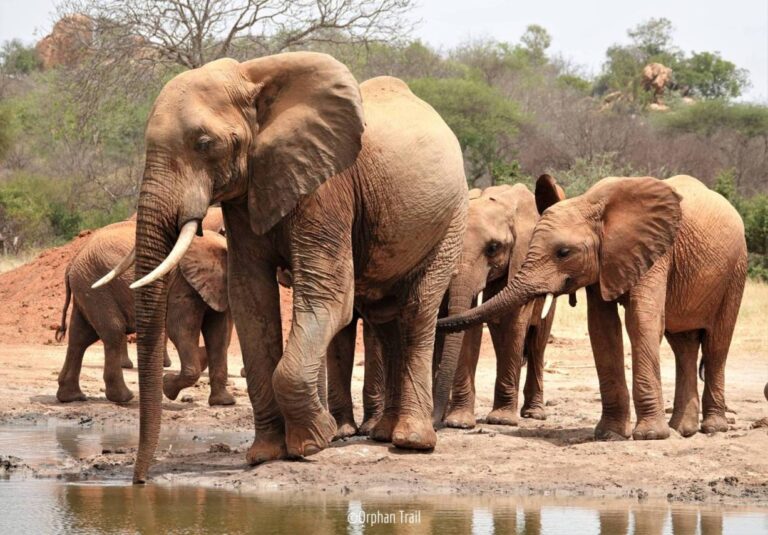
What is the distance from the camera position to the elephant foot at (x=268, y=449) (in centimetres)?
798

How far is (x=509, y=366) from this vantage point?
10.7 metres

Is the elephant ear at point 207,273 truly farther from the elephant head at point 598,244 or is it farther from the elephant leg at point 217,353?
the elephant head at point 598,244

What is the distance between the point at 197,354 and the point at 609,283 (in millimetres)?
3939

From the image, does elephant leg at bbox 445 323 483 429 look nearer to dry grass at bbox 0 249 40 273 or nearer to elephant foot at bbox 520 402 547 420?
elephant foot at bbox 520 402 547 420

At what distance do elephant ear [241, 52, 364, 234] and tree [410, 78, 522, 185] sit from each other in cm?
3165

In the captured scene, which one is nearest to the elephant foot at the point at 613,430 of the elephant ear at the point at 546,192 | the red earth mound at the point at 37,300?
the elephant ear at the point at 546,192

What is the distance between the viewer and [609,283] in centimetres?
897

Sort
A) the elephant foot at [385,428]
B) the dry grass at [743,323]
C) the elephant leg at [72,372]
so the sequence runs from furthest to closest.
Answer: the dry grass at [743,323]
the elephant leg at [72,372]
the elephant foot at [385,428]

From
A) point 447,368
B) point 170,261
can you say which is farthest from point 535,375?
point 170,261

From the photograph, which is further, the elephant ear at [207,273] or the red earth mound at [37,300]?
the red earth mound at [37,300]

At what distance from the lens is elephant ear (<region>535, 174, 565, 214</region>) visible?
10.5 meters

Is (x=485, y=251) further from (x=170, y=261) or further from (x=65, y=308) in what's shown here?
(x=65, y=308)

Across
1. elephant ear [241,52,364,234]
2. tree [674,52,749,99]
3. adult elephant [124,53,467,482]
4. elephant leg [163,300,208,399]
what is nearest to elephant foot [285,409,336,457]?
adult elephant [124,53,467,482]

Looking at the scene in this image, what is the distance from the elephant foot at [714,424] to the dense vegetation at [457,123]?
571 inches
